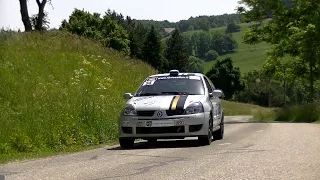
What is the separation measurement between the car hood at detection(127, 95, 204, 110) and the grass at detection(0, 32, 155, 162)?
1927mm

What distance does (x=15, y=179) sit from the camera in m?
8.25

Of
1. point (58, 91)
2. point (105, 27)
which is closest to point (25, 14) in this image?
point (58, 91)

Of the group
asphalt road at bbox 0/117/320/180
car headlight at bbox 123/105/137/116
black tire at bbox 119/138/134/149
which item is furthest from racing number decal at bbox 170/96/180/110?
black tire at bbox 119/138/134/149

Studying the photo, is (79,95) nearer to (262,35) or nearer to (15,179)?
(15,179)

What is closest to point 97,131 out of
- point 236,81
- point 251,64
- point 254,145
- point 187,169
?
point 254,145

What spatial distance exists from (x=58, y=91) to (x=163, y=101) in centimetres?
642

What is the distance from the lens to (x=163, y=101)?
43.9ft

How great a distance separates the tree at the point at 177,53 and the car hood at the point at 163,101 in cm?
11143

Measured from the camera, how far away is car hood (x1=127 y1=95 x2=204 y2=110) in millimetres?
13156

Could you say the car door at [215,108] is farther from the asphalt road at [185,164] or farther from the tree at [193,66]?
the tree at [193,66]

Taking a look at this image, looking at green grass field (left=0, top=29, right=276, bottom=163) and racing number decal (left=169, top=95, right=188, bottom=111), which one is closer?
racing number decal (left=169, top=95, right=188, bottom=111)

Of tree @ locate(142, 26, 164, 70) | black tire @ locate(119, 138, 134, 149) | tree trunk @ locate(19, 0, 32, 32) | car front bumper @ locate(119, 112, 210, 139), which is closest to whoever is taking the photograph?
car front bumper @ locate(119, 112, 210, 139)

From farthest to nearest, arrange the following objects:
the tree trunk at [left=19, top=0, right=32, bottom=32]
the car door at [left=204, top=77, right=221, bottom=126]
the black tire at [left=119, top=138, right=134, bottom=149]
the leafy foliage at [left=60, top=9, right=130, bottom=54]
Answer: the leafy foliage at [left=60, top=9, right=130, bottom=54], the tree trunk at [left=19, top=0, right=32, bottom=32], the car door at [left=204, top=77, right=221, bottom=126], the black tire at [left=119, top=138, right=134, bottom=149]

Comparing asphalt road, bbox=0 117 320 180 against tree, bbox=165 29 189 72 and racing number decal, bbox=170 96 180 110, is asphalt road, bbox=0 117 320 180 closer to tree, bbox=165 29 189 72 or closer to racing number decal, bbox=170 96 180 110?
racing number decal, bbox=170 96 180 110
